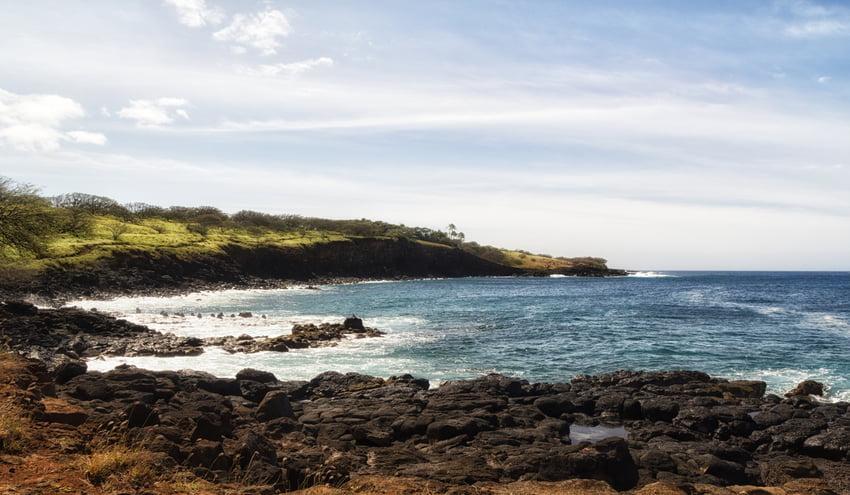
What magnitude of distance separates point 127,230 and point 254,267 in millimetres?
23704

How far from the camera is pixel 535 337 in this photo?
149ft

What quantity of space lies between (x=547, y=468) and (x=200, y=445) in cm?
803

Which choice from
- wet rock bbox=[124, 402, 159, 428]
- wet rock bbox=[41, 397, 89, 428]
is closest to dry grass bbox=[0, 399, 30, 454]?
wet rock bbox=[41, 397, 89, 428]

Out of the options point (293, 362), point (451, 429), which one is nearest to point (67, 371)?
point (451, 429)

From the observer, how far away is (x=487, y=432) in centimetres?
1762

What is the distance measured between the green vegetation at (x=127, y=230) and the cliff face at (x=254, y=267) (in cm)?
190

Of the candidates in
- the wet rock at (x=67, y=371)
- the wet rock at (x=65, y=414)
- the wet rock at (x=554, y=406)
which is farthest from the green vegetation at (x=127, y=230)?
the wet rock at (x=554, y=406)

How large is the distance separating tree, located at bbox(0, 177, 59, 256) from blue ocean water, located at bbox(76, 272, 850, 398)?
1012cm

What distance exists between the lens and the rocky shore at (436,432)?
12.2 m

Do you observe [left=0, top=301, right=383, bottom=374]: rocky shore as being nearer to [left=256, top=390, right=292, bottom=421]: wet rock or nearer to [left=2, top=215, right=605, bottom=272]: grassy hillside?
[left=2, top=215, right=605, bottom=272]: grassy hillside

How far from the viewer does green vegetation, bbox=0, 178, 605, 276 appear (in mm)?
35812

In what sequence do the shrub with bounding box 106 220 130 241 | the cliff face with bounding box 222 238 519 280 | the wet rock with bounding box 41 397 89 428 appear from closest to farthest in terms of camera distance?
the wet rock with bounding box 41 397 89 428
the shrub with bounding box 106 220 130 241
the cliff face with bounding box 222 238 519 280

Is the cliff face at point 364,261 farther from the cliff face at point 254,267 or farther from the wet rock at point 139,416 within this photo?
the wet rock at point 139,416

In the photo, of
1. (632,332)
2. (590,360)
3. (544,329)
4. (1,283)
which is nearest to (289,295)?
(1,283)
